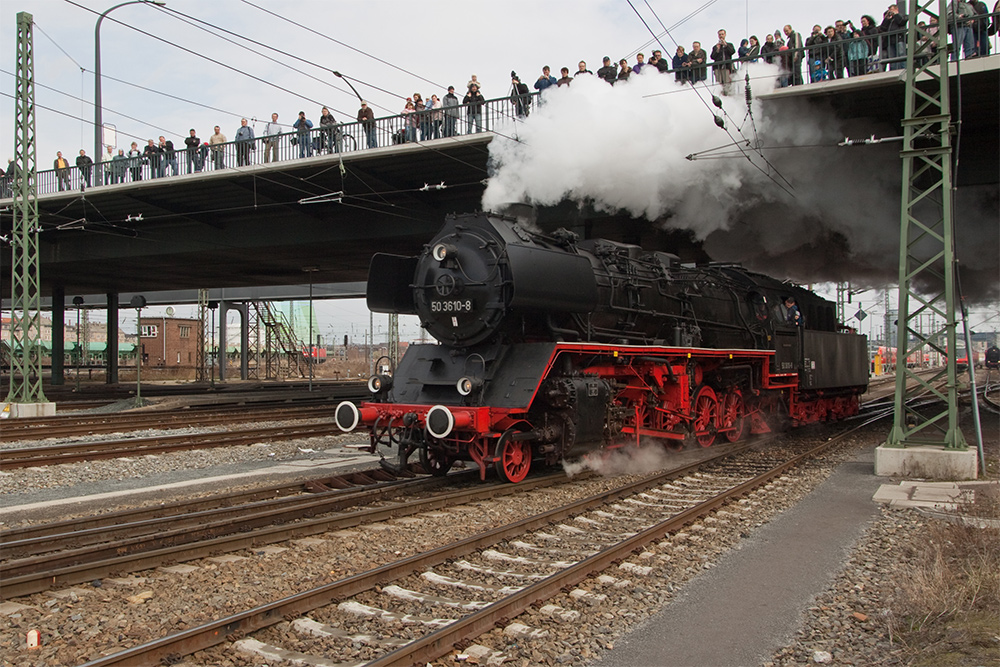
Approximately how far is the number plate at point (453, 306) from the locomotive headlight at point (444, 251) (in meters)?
0.55

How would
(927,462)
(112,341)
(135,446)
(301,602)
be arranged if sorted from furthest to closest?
(112,341) → (135,446) → (927,462) → (301,602)

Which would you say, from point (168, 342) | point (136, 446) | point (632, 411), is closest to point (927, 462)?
point (632, 411)

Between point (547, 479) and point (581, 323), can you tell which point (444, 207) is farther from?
point (547, 479)

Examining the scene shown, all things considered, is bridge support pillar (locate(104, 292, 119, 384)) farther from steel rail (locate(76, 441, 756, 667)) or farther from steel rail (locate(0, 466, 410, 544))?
steel rail (locate(76, 441, 756, 667))

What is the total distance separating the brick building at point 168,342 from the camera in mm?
63500

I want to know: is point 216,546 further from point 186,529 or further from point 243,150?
point 243,150

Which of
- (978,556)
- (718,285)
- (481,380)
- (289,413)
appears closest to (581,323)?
(481,380)

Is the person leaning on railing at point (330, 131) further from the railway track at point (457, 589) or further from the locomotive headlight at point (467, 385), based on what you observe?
the railway track at point (457, 589)

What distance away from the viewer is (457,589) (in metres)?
5.29

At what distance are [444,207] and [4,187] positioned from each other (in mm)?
14694

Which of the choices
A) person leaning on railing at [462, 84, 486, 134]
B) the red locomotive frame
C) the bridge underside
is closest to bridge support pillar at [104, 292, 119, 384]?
the bridge underside

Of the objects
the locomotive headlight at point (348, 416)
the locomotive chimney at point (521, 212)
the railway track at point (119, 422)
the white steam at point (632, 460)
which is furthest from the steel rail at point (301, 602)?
the railway track at point (119, 422)

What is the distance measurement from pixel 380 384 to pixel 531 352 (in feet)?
7.17

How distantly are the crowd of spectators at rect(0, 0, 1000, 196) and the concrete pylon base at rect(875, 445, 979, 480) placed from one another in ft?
18.5
